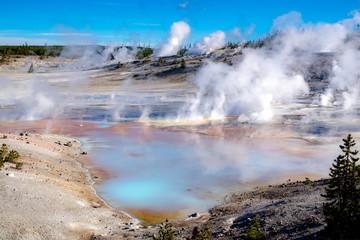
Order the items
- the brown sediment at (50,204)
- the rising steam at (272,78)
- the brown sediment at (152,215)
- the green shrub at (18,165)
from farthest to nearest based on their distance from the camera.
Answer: the rising steam at (272,78) < the green shrub at (18,165) < the brown sediment at (152,215) < the brown sediment at (50,204)

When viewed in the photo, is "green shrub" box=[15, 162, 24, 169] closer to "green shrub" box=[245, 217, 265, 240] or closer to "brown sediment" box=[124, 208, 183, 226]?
"brown sediment" box=[124, 208, 183, 226]

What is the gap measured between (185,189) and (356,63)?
33.0m

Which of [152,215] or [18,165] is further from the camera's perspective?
[18,165]

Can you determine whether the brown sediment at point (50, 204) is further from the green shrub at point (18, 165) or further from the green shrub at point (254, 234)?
the green shrub at point (254, 234)

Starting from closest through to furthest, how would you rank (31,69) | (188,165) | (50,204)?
(50,204)
(188,165)
(31,69)

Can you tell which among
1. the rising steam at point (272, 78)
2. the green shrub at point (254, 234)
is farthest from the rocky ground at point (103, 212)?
the rising steam at point (272, 78)

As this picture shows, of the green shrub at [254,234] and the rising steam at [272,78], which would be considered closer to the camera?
the green shrub at [254,234]

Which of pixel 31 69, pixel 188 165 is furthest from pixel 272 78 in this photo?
pixel 31 69

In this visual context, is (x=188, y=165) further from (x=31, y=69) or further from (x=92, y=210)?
(x=31, y=69)

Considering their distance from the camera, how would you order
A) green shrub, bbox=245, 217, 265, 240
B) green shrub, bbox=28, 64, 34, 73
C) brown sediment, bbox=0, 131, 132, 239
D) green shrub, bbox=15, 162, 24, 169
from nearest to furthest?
1. green shrub, bbox=245, 217, 265, 240
2. brown sediment, bbox=0, 131, 132, 239
3. green shrub, bbox=15, 162, 24, 169
4. green shrub, bbox=28, 64, 34, 73

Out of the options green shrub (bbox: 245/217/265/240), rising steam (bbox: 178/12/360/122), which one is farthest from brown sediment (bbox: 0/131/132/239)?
rising steam (bbox: 178/12/360/122)

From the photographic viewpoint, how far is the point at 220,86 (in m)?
35.8

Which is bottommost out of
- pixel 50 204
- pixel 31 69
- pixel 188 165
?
pixel 50 204

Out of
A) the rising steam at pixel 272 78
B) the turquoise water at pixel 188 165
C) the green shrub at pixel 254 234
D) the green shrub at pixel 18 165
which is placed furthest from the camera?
the rising steam at pixel 272 78
